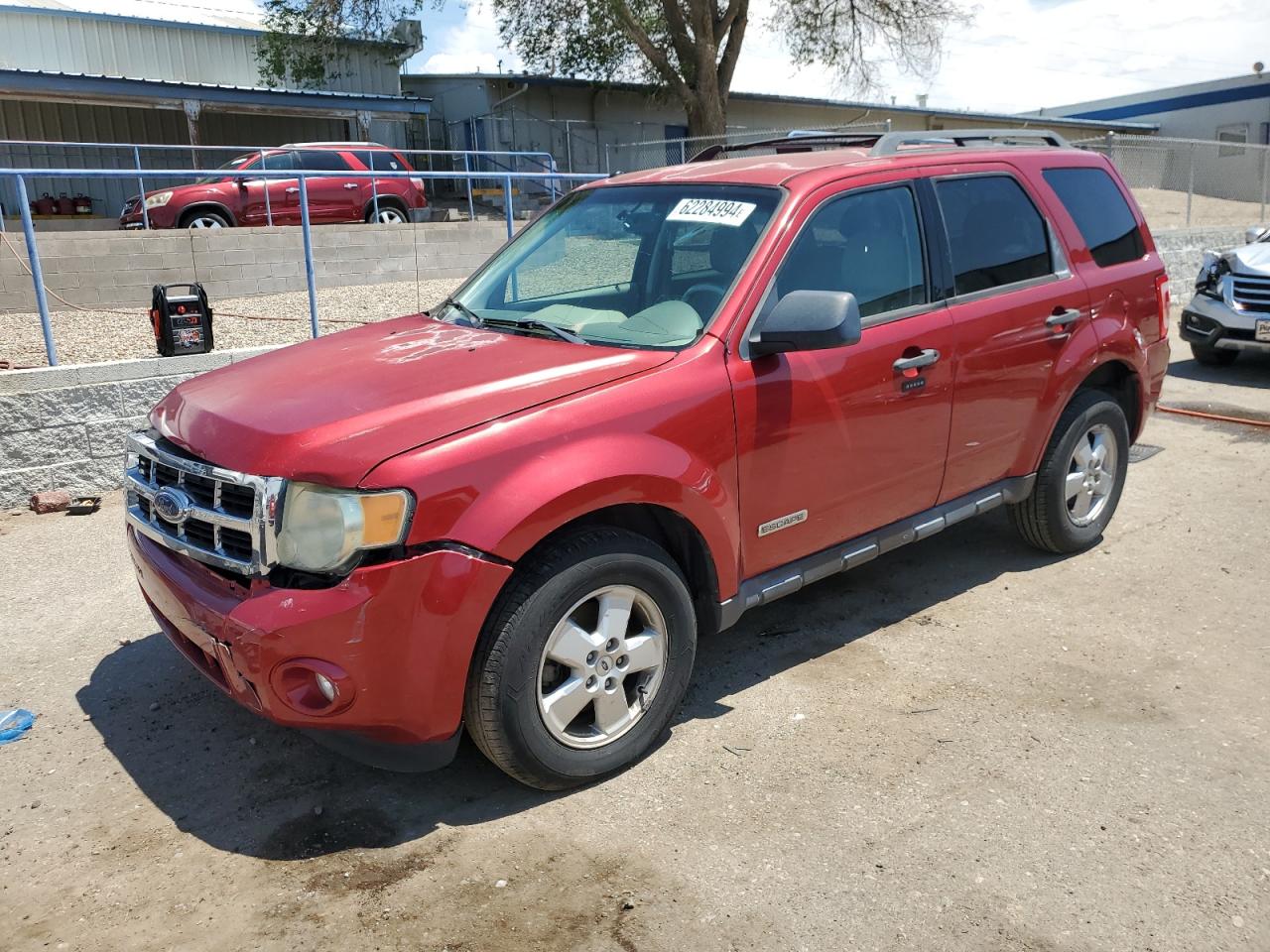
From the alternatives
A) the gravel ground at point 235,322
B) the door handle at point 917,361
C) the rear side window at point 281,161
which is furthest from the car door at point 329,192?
the door handle at point 917,361

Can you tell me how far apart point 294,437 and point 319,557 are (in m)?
→ 0.38

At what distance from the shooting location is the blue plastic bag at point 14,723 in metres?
→ 3.87

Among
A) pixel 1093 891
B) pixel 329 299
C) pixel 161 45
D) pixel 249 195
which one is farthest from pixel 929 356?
pixel 161 45

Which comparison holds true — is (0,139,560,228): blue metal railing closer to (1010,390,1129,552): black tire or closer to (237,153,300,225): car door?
(237,153,300,225): car door

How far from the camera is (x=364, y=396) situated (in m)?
3.31

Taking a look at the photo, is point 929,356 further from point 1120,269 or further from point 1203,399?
point 1203,399

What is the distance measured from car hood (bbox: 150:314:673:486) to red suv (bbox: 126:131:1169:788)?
13mm

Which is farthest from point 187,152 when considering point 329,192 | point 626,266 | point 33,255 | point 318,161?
point 626,266

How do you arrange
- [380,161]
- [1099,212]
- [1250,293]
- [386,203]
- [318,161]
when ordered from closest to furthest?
[1099,212] < [1250,293] < [386,203] < [318,161] < [380,161]

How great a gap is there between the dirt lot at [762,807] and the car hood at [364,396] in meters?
1.17

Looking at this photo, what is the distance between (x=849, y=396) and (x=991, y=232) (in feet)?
4.39

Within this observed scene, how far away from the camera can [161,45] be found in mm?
25297

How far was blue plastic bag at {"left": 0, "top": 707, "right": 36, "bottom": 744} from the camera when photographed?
3.87 meters

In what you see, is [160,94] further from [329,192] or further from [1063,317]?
[1063,317]
